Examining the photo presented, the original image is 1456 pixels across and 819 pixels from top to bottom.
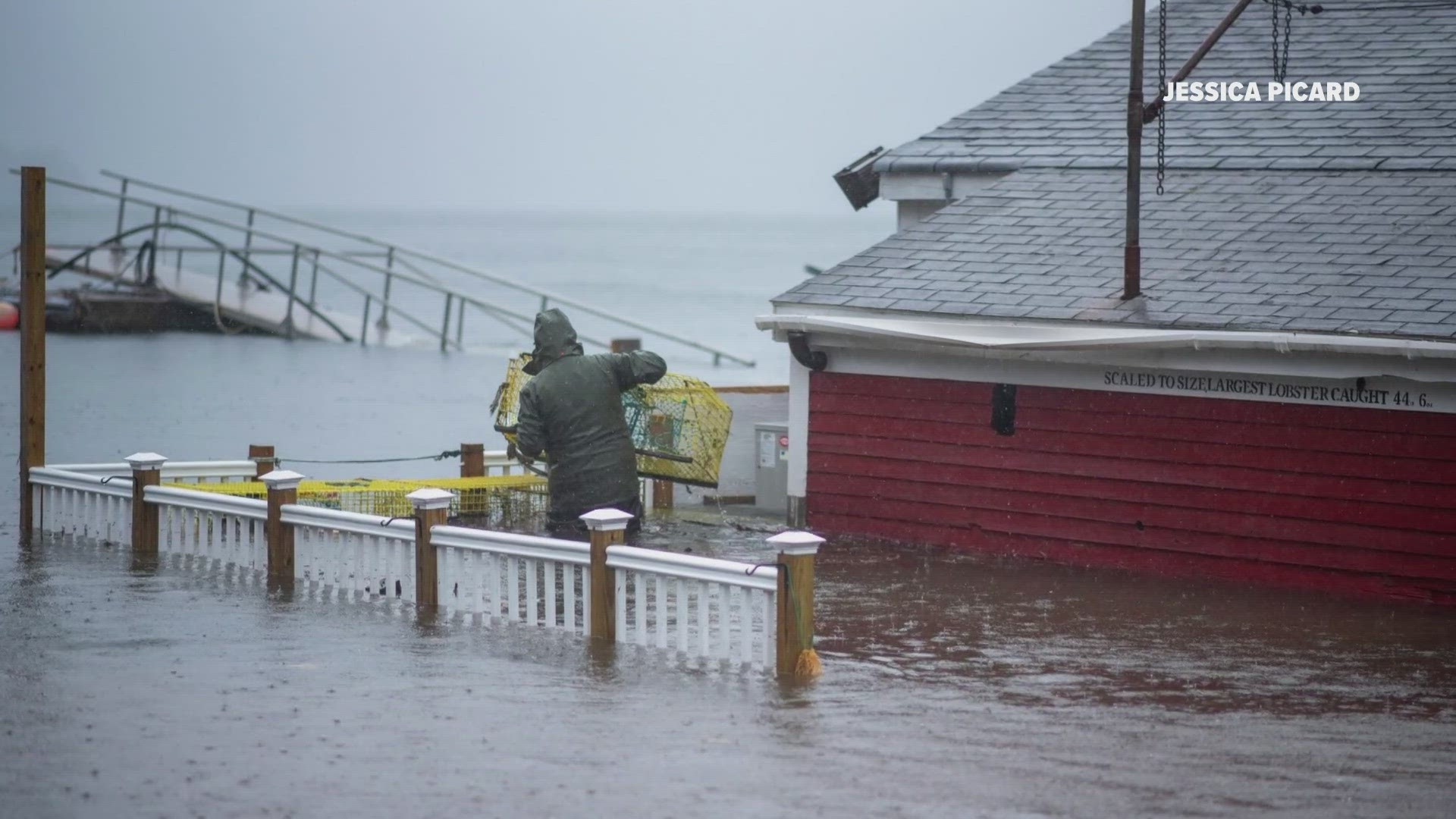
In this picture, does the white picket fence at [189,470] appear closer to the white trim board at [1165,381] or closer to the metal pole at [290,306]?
the white trim board at [1165,381]

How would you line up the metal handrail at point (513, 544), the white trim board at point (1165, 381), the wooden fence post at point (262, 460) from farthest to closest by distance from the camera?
the wooden fence post at point (262, 460), the white trim board at point (1165, 381), the metal handrail at point (513, 544)

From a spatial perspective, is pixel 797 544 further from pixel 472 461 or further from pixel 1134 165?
pixel 472 461

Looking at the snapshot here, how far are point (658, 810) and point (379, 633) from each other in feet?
13.7

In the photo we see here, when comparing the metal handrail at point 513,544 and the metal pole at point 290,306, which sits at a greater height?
the metal pole at point 290,306

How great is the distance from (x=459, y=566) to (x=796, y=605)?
3196mm

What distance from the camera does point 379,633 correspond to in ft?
35.8

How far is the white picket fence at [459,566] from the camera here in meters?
10.2

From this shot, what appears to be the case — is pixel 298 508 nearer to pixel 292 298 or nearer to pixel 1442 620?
pixel 1442 620

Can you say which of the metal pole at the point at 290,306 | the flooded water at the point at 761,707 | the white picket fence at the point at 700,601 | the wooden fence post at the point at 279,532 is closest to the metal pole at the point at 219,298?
the metal pole at the point at 290,306

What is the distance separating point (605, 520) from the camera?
34.6 ft

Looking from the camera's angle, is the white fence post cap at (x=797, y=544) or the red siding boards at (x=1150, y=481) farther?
the red siding boards at (x=1150, y=481)

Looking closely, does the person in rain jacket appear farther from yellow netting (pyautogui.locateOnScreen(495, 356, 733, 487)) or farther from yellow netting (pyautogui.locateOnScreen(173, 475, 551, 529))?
yellow netting (pyautogui.locateOnScreen(495, 356, 733, 487))

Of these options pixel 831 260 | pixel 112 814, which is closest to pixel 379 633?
pixel 112 814

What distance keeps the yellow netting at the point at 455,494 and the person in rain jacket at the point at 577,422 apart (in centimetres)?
152
